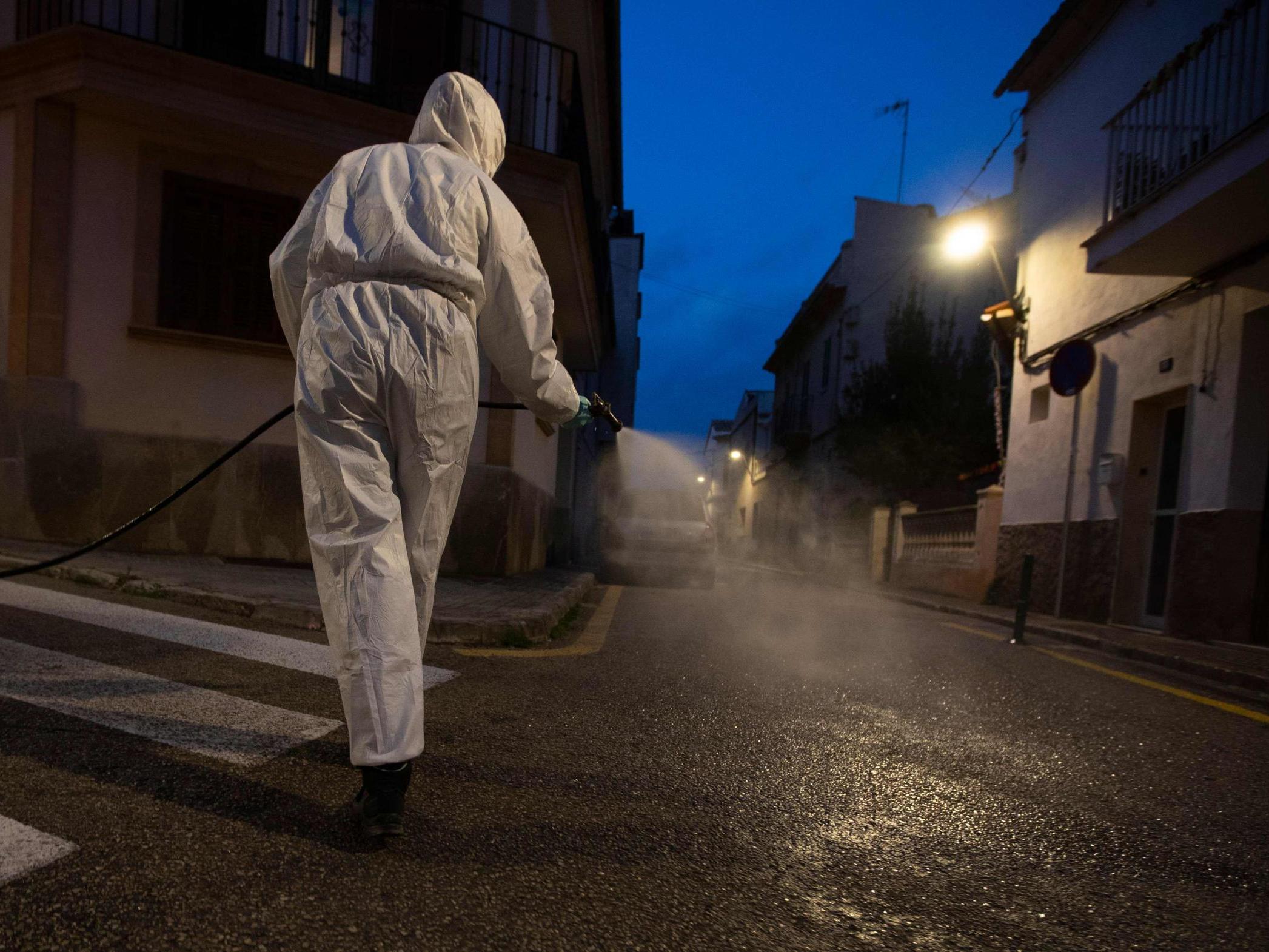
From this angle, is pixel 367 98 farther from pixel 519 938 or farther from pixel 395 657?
pixel 519 938

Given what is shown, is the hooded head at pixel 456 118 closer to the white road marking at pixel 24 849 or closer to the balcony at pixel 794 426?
the white road marking at pixel 24 849

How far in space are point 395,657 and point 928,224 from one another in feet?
86.3

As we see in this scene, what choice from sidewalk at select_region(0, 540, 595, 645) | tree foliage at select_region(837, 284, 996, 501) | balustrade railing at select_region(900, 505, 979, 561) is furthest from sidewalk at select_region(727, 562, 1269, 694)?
tree foliage at select_region(837, 284, 996, 501)

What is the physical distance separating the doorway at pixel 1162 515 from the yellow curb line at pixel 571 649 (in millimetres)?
6266

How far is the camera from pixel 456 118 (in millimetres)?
2262

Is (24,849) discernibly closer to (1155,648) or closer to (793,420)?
(1155,648)

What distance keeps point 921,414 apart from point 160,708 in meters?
18.2

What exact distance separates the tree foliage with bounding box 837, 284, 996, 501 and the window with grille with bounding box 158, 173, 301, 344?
561 inches

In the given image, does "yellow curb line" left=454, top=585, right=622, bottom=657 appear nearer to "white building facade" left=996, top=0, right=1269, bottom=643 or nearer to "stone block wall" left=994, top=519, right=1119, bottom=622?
"stone block wall" left=994, top=519, right=1119, bottom=622

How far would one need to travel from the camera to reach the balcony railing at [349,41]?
7.50 metres

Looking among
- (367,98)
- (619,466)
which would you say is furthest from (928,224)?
(367,98)

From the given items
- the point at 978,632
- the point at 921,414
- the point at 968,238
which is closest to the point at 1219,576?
Result: the point at 978,632

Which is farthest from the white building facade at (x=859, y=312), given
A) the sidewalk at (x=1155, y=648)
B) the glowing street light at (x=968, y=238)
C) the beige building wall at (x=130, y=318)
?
the beige building wall at (x=130, y=318)

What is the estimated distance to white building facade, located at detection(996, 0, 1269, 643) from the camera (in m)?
7.38
